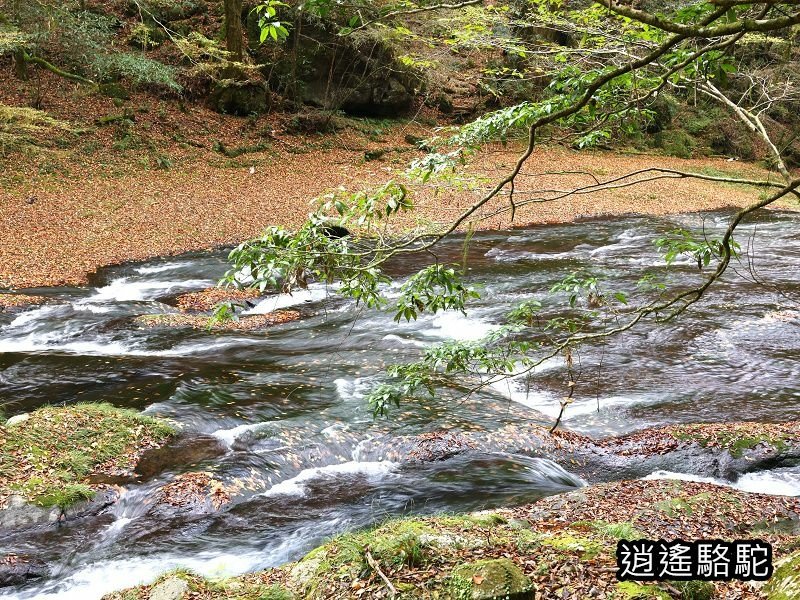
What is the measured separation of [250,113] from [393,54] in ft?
20.2

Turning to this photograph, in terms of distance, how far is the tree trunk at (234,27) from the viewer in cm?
2311

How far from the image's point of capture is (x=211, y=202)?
63.1 feet

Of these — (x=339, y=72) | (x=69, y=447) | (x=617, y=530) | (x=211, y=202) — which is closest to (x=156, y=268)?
(x=211, y=202)

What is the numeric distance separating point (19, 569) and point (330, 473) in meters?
2.89

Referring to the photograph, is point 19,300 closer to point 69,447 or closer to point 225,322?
point 225,322

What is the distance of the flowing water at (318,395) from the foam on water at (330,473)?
21 millimetres

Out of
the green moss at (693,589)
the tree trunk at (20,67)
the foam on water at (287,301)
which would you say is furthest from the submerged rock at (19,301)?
the tree trunk at (20,67)

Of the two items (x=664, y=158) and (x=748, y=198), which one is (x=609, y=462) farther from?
(x=664, y=158)

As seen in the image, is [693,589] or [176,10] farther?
[176,10]

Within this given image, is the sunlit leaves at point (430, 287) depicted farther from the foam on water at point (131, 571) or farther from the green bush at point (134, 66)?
the green bush at point (134, 66)

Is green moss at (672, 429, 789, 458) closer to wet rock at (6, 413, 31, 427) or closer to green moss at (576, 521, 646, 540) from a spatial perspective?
green moss at (576, 521, 646, 540)

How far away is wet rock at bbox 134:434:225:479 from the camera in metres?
6.69

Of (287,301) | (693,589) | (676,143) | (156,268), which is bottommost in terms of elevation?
(287,301)

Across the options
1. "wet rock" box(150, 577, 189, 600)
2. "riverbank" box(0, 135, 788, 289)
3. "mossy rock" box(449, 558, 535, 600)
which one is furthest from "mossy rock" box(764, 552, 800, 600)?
"riverbank" box(0, 135, 788, 289)
